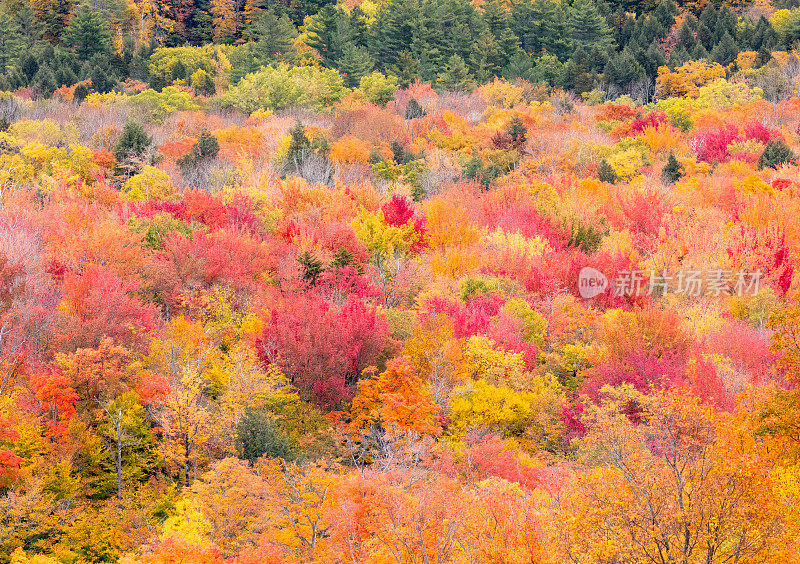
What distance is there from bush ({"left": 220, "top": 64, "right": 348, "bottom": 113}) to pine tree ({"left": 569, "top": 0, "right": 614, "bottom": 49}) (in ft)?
88.3

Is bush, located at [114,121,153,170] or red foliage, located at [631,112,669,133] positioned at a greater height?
bush, located at [114,121,153,170]

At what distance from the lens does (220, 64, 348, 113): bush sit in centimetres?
5491

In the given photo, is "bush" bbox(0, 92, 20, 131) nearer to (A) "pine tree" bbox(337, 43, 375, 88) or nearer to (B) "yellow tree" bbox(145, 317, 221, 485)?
(A) "pine tree" bbox(337, 43, 375, 88)

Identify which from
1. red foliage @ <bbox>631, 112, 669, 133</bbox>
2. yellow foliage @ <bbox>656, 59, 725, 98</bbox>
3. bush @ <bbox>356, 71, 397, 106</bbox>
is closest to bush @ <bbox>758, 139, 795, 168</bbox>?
red foliage @ <bbox>631, 112, 669, 133</bbox>

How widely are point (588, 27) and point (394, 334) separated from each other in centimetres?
5870

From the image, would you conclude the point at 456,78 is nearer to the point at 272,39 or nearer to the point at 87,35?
the point at 272,39

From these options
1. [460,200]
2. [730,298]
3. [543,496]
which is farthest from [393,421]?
[460,200]

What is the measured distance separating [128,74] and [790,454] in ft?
205

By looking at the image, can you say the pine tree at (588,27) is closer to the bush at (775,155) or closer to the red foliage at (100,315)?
the bush at (775,155)

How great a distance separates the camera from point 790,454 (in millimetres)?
9867

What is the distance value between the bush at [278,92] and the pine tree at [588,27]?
26.9 meters

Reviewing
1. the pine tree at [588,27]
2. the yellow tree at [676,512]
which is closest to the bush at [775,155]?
the pine tree at [588,27]

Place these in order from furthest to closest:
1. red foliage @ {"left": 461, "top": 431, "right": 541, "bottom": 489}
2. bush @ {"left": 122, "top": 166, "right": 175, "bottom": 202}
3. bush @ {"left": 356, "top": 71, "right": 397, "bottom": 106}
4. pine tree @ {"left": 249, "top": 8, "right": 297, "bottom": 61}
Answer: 1. pine tree @ {"left": 249, "top": 8, "right": 297, "bottom": 61}
2. bush @ {"left": 356, "top": 71, "right": 397, "bottom": 106}
3. bush @ {"left": 122, "top": 166, "right": 175, "bottom": 202}
4. red foliage @ {"left": 461, "top": 431, "right": 541, "bottom": 489}

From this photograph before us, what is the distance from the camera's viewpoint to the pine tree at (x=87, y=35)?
64.4m
